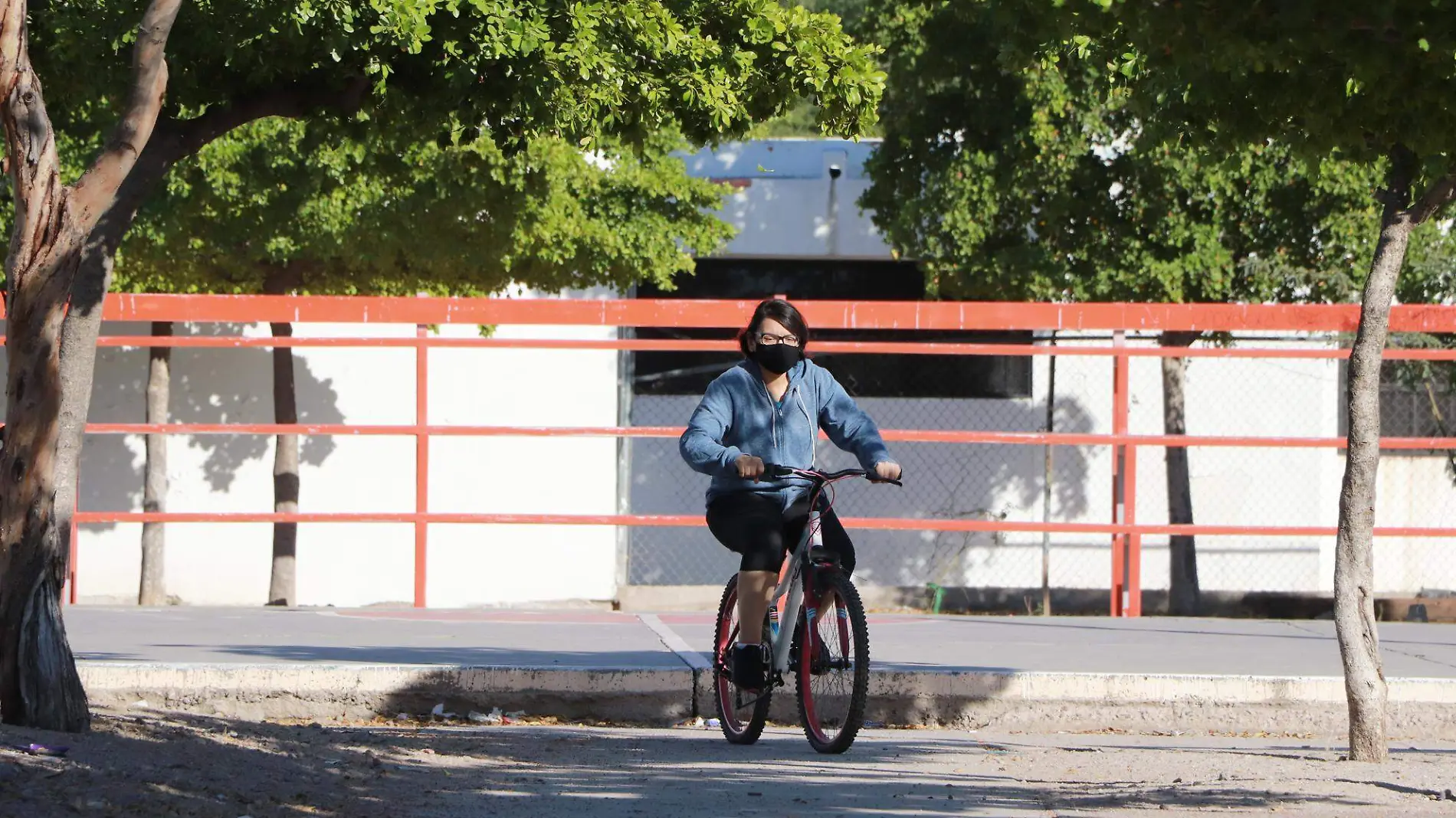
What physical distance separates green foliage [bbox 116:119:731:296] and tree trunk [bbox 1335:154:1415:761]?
6904mm

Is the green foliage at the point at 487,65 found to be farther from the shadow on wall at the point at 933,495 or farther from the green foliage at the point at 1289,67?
the shadow on wall at the point at 933,495

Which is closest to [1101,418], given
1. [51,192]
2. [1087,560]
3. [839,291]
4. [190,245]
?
[1087,560]

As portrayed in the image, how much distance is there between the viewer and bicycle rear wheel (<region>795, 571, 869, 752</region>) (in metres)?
5.91

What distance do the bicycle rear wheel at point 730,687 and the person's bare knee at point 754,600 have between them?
18 centimetres

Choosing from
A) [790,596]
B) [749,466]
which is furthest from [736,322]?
[749,466]

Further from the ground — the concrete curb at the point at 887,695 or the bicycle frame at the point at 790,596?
the bicycle frame at the point at 790,596

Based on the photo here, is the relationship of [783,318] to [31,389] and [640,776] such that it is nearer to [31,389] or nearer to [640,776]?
[640,776]

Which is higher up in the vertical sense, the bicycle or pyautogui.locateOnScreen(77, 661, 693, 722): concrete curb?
the bicycle

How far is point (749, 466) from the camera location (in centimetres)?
576

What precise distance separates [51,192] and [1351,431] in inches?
174

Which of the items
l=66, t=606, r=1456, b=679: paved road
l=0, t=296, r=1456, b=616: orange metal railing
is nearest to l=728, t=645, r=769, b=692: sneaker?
l=66, t=606, r=1456, b=679: paved road

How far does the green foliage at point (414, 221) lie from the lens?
13281 mm

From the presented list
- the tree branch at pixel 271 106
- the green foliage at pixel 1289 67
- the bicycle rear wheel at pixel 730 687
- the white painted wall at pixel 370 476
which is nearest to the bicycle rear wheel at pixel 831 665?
the bicycle rear wheel at pixel 730 687

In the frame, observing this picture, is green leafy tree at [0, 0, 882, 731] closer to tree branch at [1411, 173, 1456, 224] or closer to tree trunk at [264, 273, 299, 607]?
tree branch at [1411, 173, 1456, 224]
